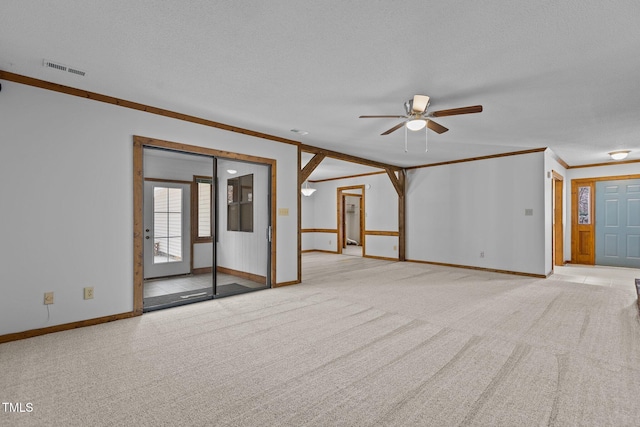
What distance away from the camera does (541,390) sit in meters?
2.15

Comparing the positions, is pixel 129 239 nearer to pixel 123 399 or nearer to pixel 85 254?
pixel 85 254

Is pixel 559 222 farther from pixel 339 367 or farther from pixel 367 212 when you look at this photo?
pixel 339 367

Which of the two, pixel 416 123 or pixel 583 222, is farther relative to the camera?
pixel 583 222

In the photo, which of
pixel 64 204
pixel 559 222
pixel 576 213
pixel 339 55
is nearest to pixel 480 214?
pixel 559 222

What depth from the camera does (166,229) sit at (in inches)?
241

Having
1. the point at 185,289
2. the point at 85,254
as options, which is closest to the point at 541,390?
the point at 85,254

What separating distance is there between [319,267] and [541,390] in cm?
554

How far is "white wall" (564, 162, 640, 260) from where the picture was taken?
7336 mm

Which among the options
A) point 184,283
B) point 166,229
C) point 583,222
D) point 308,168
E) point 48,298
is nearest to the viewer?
point 48,298

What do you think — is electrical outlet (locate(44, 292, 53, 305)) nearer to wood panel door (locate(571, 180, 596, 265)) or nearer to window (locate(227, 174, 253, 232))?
window (locate(227, 174, 253, 232))

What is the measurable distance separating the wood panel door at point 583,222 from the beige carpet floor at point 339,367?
4.60 metres

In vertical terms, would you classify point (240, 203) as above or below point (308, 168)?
below

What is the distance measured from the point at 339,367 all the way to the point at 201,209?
5002 mm

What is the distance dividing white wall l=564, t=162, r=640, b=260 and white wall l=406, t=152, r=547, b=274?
294cm
